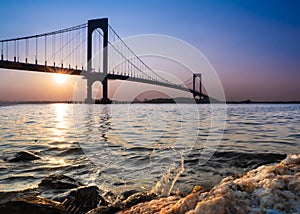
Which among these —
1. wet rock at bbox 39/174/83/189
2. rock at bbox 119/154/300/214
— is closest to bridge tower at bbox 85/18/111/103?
wet rock at bbox 39/174/83/189

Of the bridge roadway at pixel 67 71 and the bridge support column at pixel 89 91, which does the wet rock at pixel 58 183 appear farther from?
the bridge support column at pixel 89 91

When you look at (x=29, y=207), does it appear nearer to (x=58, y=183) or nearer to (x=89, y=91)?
(x=58, y=183)

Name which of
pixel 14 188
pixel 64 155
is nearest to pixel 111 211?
pixel 14 188

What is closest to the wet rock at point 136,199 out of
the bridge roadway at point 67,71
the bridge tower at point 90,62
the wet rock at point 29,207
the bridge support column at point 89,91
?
the wet rock at point 29,207

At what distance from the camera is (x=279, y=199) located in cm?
138

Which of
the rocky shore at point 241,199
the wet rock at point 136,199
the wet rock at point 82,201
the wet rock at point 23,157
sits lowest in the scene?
the wet rock at point 23,157

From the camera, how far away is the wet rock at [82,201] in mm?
2454

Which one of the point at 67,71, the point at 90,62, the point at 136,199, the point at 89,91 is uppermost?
the point at 90,62

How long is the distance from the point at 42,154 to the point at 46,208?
11.3 ft

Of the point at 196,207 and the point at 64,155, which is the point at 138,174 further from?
the point at 196,207

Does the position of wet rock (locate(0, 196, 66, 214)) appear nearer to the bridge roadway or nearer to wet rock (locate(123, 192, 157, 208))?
wet rock (locate(123, 192, 157, 208))

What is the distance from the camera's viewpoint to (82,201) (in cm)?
256

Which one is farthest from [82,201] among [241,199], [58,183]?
[241,199]

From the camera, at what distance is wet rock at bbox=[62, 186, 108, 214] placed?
245 centimetres
